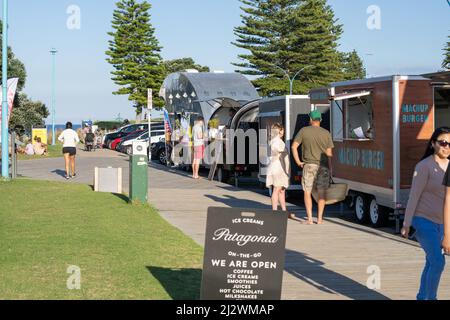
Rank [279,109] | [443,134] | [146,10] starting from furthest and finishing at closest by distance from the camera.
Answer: [146,10] → [279,109] → [443,134]

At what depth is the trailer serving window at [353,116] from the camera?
1380cm

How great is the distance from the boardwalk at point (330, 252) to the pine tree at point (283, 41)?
44.3 metres

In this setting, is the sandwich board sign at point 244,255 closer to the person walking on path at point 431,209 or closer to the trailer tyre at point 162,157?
the person walking on path at point 431,209

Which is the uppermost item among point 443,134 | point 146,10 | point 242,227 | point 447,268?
point 146,10

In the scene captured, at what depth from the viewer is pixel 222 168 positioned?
75.0ft

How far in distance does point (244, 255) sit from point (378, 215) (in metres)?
7.34

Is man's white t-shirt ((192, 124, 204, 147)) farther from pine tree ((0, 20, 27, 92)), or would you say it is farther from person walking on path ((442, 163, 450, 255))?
pine tree ((0, 20, 27, 92))

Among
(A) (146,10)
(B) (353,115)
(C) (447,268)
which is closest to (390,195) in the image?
(B) (353,115)

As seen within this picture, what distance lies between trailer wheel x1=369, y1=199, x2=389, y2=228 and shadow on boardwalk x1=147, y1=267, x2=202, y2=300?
17.8ft

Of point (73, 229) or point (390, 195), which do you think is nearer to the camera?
point (73, 229)

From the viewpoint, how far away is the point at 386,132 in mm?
12945

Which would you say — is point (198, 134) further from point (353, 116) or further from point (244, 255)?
point (244, 255)
